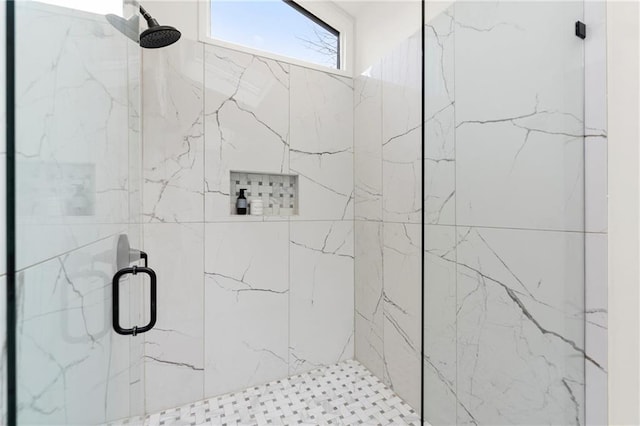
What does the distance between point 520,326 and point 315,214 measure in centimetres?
125

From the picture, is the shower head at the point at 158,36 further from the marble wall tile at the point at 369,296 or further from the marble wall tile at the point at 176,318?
the marble wall tile at the point at 369,296

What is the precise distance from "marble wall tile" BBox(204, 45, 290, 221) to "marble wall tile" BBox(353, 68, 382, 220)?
0.48 meters

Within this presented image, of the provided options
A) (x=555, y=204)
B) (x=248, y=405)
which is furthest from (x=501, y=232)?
(x=248, y=405)

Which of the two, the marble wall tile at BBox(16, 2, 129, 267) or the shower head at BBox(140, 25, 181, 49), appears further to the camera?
the shower head at BBox(140, 25, 181, 49)

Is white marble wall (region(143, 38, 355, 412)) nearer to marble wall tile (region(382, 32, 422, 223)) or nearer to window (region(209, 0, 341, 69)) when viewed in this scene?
window (region(209, 0, 341, 69))

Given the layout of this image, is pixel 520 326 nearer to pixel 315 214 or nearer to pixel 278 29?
pixel 315 214

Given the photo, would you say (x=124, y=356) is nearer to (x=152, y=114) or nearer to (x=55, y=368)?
(x=55, y=368)

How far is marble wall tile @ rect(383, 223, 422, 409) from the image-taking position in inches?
62.9

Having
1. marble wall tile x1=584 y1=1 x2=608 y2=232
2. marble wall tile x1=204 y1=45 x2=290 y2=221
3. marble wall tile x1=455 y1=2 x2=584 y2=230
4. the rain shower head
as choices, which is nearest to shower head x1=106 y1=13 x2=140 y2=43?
the rain shower head

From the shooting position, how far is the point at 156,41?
1370 mm

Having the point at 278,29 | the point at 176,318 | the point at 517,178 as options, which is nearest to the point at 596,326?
the point at 517,178

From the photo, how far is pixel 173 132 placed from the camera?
1.62 m

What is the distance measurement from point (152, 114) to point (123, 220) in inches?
28.8

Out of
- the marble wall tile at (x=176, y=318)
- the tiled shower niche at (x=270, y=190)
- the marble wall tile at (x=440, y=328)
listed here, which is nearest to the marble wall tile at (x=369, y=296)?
the tiled shower niche at (x=270, y=190)
